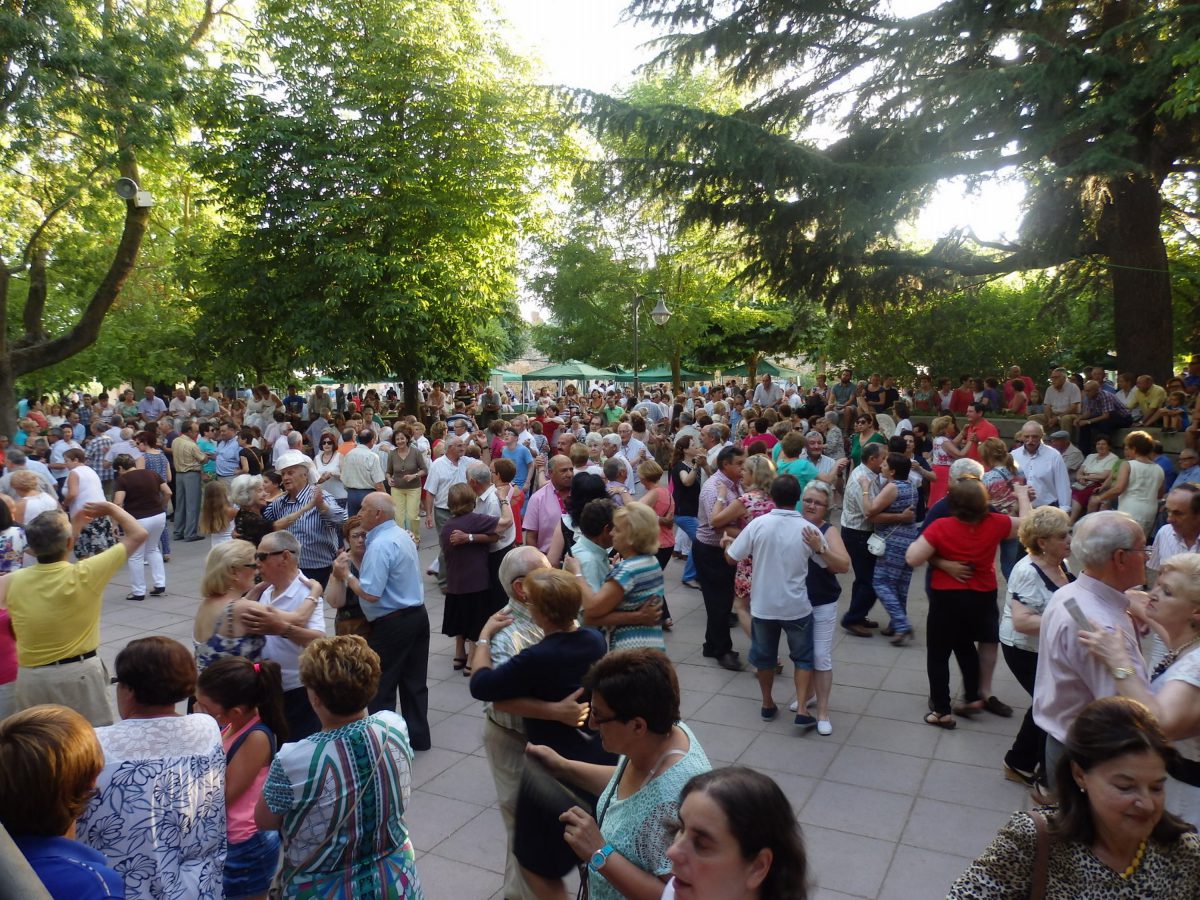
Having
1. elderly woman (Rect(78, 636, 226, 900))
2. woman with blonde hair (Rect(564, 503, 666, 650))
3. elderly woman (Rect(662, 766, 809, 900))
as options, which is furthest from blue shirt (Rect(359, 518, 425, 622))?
elderly woman (Rect(662, 766, 809, 900))

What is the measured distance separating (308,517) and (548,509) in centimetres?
211

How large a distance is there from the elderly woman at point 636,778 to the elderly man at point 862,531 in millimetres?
5948

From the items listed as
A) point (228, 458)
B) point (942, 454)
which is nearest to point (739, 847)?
point (942, 454)

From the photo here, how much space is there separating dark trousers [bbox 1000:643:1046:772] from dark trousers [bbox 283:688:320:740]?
13.9 ft

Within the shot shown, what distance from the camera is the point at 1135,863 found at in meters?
2.11

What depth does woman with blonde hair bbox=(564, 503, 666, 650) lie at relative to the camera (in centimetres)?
444

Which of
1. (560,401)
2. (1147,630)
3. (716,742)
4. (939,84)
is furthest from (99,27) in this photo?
(1147,630)

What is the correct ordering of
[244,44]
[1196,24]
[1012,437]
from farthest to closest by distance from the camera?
[244,44], [1012,437], [1196,24]

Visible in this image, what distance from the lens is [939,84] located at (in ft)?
43.1

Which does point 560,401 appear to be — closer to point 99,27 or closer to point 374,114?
point 374,114

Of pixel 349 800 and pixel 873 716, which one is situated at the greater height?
pixel 349 800

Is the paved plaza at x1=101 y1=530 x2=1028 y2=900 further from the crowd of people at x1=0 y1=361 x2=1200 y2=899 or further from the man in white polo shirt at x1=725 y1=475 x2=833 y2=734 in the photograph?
→ the man in white polo shirt at x1=725 y1=475 x2=833 y2=734

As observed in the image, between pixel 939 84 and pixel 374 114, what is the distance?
43.7 feet

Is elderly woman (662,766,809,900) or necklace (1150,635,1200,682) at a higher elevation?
elderly woman (662,766,809,900)
